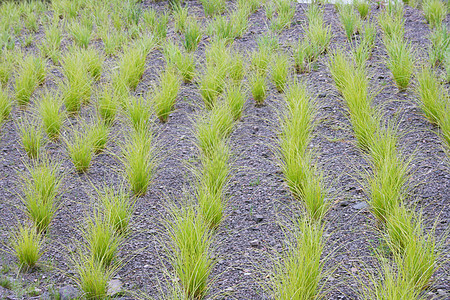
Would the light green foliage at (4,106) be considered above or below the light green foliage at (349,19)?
below

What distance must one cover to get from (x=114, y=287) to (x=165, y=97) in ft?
6.53

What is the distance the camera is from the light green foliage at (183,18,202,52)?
16.8 ft

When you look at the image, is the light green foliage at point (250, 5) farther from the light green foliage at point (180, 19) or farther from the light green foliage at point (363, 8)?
the light green foliage at point (363, 8)

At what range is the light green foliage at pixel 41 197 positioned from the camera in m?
2.86

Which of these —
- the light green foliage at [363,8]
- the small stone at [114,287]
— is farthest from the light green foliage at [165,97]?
the light green foliage at [363,8]

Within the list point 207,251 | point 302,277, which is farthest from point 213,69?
point 302,277

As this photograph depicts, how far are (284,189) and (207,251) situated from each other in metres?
0.85

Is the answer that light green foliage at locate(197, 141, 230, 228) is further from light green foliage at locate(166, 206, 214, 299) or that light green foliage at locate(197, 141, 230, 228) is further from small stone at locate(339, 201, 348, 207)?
small stone at locate(339, 201, 348, 207)

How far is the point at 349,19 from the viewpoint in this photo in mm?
5156

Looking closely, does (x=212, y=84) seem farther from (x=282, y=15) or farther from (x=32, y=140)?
(x=282, y=15)

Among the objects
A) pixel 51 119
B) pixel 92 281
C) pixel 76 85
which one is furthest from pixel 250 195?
pixel 76 85

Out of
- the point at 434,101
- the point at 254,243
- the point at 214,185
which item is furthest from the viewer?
the point at 434,101

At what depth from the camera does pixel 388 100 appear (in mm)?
3930

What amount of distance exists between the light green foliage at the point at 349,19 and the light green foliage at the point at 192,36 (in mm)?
1642
